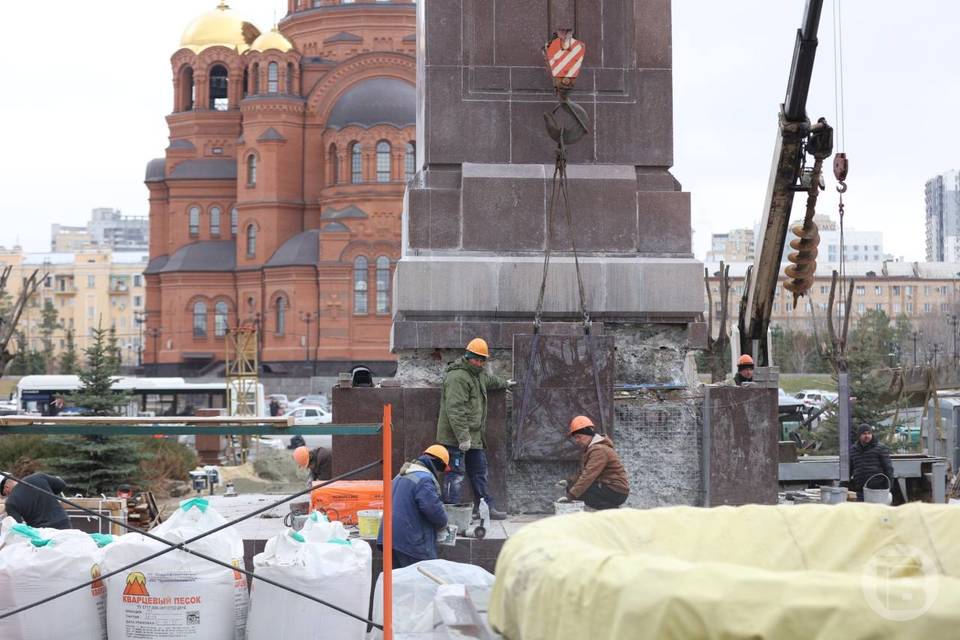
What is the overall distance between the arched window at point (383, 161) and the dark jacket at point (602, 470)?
195ft

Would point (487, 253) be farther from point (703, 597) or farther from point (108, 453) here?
point (108, 453)

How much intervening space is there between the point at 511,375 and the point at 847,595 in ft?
26.1

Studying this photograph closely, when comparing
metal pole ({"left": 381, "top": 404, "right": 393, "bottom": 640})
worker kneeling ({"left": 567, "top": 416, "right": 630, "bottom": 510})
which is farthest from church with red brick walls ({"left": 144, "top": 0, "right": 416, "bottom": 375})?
metal pole ({"left": 381, "top": 404, "right": 393, "bottom": 640})

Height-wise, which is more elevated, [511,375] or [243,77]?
[243,77]

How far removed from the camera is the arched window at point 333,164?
6900 centimetres

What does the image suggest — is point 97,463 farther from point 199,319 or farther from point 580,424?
point 199,319

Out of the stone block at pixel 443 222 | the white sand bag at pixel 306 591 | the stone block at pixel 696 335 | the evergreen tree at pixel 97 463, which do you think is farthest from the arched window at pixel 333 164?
the white sand bag at pixel 306 591

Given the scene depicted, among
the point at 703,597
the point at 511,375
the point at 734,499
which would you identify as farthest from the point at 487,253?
the point at 703,597

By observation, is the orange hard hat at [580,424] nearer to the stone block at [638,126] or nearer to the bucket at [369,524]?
the bucket at [369,524]

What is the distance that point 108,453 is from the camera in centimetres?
2191

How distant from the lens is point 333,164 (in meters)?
69.5

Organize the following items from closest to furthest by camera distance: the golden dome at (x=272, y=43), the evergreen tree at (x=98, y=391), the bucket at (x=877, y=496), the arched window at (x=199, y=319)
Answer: the bucket at (x=877, y=496) → the evergreen tree at (x=98, y=391) → the golden dome at (x=272, y=43) → the arched window at (x=199, y=319)

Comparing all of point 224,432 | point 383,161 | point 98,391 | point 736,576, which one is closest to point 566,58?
point 224,432

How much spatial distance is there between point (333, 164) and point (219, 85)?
12.5 m
